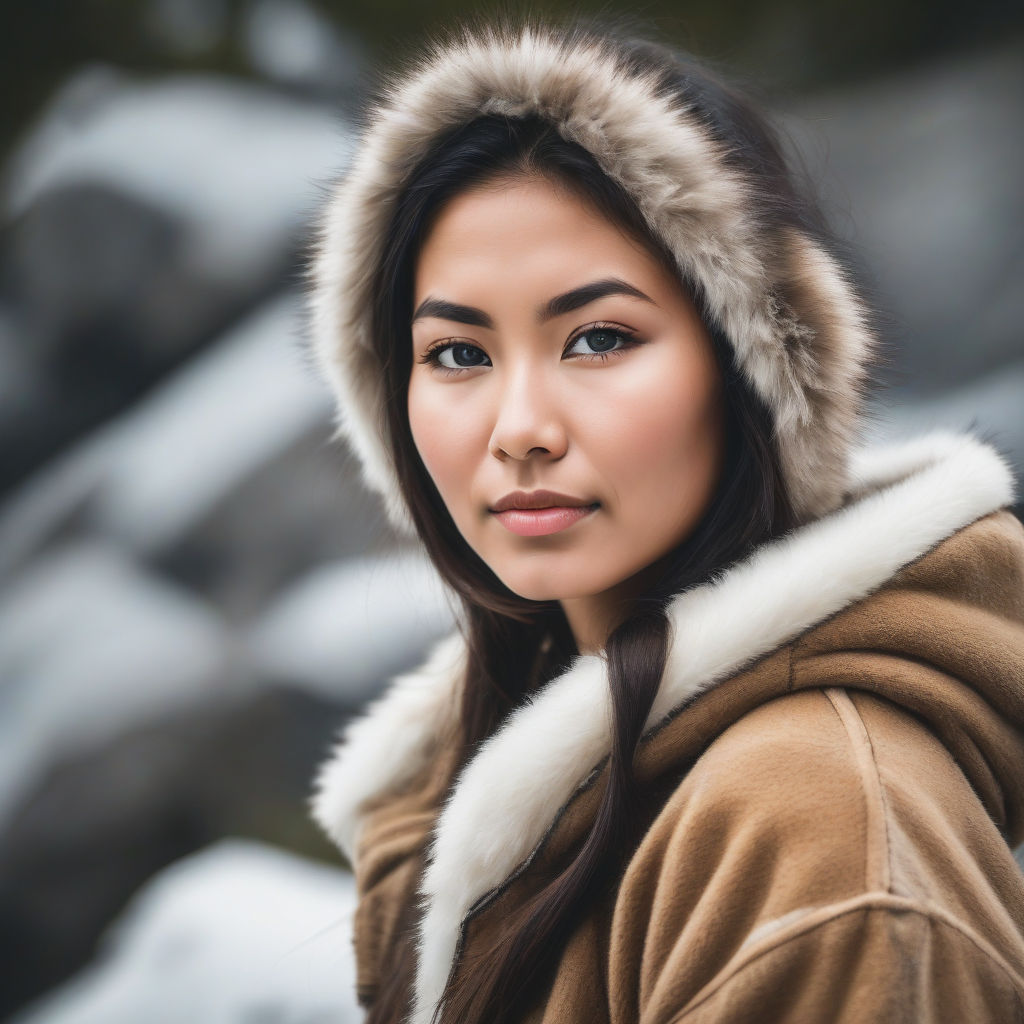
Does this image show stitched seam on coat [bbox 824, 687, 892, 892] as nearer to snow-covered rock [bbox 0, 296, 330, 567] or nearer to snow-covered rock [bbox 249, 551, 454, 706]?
snow-covered rock [bbox 249, 551, 454, 706]

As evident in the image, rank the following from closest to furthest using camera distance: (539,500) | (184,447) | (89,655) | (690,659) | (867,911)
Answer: (867,911) → (690,659) → (539,500) → (89,655) → (184,447)

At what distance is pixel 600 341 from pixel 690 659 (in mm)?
300

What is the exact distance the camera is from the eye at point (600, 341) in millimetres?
885

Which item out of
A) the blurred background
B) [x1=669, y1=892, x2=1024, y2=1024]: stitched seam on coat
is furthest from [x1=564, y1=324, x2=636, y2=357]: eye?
the blurred background

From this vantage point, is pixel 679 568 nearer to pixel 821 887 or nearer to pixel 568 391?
pixel 568 391

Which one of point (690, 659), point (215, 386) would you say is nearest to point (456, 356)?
point (690, 659)

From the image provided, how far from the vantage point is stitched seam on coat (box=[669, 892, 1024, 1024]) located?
600mm

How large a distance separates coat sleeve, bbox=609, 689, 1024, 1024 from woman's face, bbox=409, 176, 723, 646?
0.74ft

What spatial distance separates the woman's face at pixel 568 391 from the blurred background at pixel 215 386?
1.22 m

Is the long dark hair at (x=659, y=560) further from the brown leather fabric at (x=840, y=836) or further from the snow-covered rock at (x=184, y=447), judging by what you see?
the snow-covered rock at (x=184, y=447)

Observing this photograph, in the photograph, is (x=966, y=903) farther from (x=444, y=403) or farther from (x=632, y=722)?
(x=444, y=403)

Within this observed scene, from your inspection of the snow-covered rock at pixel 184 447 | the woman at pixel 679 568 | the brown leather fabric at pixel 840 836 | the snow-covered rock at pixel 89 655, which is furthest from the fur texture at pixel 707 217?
the snow-covered rock at pixel 89 655

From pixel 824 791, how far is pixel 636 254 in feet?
1.63

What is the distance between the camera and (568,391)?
876mm
